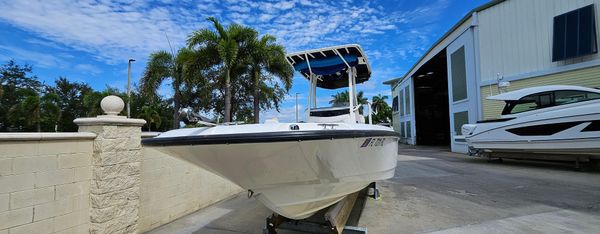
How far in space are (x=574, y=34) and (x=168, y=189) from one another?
14096mm

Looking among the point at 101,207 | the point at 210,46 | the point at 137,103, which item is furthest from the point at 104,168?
the point at 137,103

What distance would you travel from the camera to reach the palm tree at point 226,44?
13.6m

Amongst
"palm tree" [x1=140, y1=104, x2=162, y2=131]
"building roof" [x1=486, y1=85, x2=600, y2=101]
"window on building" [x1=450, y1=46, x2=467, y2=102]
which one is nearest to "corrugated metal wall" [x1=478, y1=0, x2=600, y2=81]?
"window on building" [x1=450, y1=46, x2=467, y2=102]

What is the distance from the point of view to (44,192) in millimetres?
3264

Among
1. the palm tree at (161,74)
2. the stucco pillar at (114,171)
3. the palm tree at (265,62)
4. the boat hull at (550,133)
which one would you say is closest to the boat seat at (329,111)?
the stucco pillar at (114,171)

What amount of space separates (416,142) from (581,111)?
21032 millimetres

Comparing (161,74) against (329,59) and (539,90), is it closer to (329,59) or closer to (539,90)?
(329,59)

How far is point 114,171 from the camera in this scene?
392 centimetres

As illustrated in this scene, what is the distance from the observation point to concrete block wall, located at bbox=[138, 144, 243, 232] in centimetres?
445

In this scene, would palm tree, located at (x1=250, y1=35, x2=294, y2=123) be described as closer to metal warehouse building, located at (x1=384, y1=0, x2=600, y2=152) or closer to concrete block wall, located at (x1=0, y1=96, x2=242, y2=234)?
metal warehouse building, located at (x1=384, y1=0, x2=600, y2=152)

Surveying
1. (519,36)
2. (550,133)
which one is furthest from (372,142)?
(519,36)

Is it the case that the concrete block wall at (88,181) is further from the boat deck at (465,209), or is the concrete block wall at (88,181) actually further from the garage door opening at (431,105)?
the garage door opening at (431,105)

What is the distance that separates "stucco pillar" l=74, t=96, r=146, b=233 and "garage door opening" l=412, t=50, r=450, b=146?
77.5 ft

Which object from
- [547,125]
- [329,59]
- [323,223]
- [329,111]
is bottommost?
[323,223]
